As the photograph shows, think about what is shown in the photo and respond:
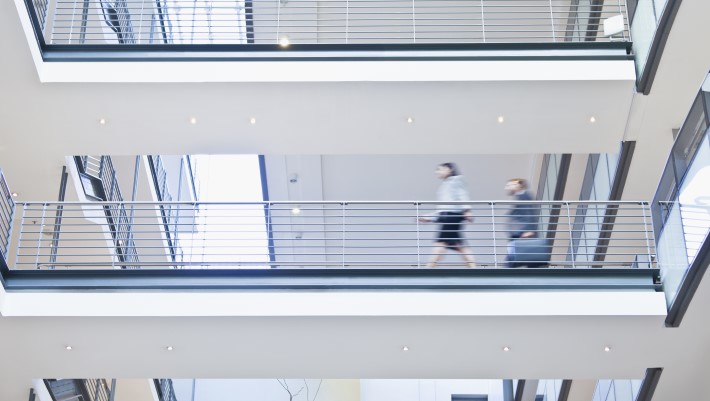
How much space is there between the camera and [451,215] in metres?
5.84

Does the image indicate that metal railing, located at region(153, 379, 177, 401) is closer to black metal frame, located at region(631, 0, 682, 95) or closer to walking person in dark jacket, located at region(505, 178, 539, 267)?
walking person in dark jacket, located at region(505, 178, 539, 267)

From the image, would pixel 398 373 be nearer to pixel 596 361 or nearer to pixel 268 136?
pixel 596 361

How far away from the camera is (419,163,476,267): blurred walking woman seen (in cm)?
586

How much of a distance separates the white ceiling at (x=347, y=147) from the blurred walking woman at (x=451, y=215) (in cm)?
47

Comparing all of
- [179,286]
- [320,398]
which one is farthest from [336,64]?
[320,398]

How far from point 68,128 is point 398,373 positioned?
2712 millimetres

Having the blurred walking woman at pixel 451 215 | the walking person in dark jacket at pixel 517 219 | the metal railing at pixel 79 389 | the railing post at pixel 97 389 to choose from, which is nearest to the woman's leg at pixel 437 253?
the blurred walking woman at pixel 451 215

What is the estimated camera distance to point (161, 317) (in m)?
→ 5.60

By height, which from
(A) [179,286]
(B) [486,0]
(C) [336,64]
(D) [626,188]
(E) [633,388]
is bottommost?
(E) [633,388]

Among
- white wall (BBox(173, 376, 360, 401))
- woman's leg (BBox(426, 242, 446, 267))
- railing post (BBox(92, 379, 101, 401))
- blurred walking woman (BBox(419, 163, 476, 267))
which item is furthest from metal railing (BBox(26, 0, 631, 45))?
white wall (BBox(173, 376, 360, 401))

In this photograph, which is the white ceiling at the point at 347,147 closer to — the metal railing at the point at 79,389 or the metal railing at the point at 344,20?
the metal railing at the point at 79,389

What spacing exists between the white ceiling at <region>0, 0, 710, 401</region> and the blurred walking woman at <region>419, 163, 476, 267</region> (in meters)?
0.47

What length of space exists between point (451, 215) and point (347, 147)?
1.18m

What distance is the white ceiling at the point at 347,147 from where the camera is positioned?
5668 millimetres
